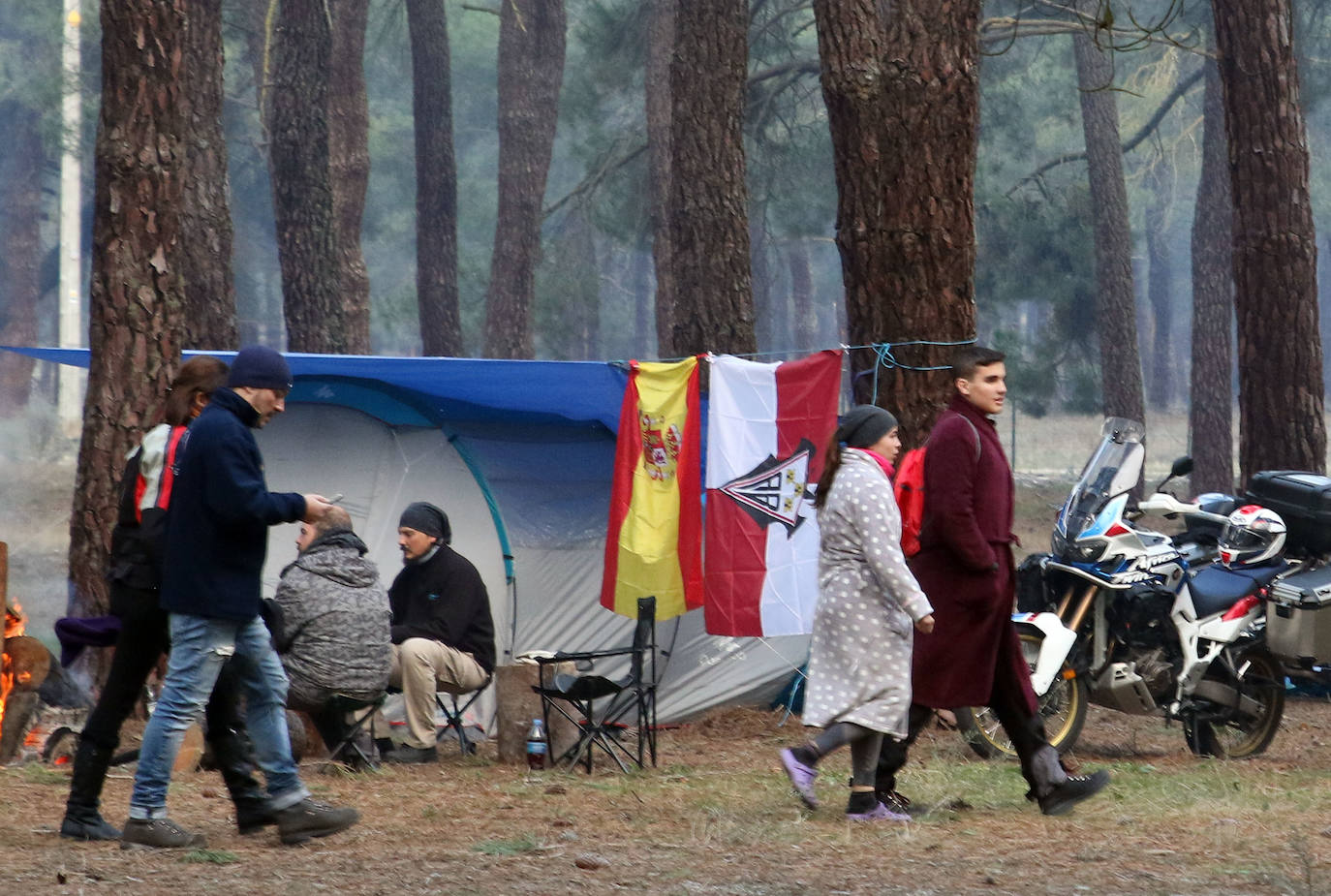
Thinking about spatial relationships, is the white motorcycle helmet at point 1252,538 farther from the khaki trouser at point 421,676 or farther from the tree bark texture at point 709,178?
the tree bark texture at point 709,178

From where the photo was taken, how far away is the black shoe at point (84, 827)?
5930 mm

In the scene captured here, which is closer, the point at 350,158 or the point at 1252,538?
the point at 1252,538

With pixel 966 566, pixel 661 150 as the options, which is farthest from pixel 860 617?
pixel 661 150

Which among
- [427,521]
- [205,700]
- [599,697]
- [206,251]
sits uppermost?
[206,251]

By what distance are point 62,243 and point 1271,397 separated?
2436 centimetres

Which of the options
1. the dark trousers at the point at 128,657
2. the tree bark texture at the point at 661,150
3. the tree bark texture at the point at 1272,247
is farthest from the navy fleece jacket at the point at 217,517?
the tree bark texture at the point at 661,150

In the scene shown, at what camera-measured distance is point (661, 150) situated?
67.3 ft

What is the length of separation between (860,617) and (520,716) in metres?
2.79

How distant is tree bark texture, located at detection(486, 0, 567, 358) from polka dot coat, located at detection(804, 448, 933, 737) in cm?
1452

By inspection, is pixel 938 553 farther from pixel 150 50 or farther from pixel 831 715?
pixel 150 50

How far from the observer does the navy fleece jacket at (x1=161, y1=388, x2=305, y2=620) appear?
18.0 feet

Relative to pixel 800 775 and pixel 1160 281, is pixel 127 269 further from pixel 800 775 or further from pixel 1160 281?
pixel 1160 281

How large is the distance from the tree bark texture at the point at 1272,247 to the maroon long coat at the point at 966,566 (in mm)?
6077

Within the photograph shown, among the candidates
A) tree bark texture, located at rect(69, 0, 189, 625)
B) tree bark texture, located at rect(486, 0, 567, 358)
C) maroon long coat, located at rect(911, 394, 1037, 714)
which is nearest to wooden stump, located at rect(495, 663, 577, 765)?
tree bark texture, located at rect(69, 0, 189, 625)
